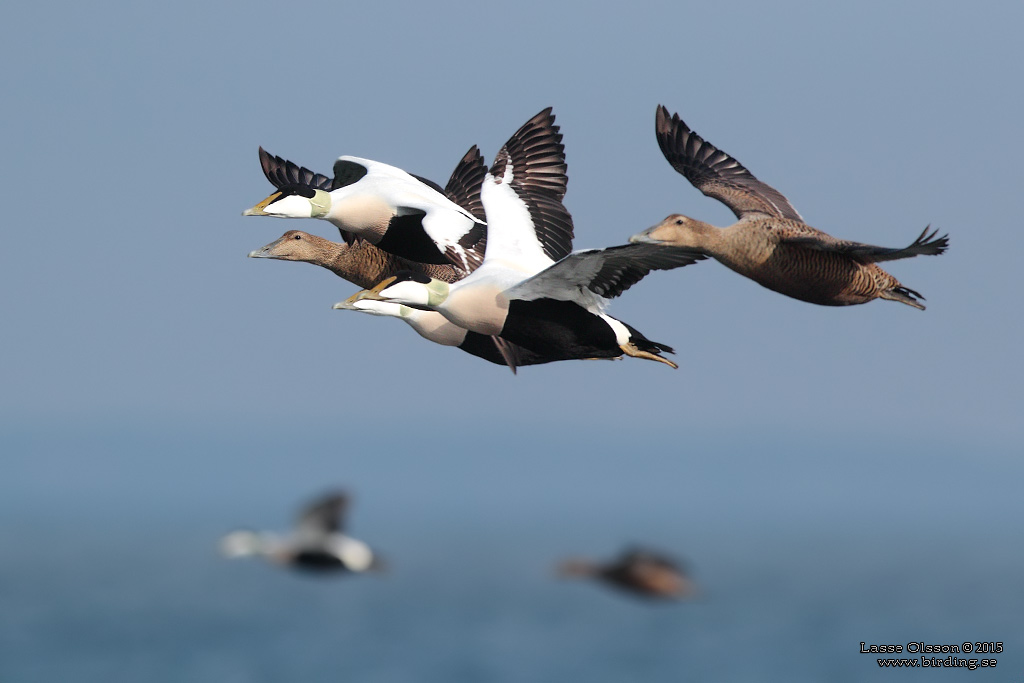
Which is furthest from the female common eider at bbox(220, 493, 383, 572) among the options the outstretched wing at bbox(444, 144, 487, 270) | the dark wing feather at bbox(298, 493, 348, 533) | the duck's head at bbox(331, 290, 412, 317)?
the outstretched wing at bbox(444, 144, 487, 270)

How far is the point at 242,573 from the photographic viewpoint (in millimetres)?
128250

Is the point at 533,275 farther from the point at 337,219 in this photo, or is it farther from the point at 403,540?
the point at 403,540

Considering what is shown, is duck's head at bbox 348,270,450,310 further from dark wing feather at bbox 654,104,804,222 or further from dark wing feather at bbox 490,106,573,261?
dark wing feather at bbox 654,104,804,222

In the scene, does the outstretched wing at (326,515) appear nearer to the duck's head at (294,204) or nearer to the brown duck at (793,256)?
the duck's head at (294,204)

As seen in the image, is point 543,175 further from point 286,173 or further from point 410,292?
point 286,173

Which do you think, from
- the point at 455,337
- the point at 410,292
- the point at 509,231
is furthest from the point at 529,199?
the point at 410,292

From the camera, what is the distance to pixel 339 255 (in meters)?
12.7

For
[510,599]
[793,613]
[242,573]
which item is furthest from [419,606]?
[242,573]

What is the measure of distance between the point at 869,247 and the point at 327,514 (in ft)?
14.8

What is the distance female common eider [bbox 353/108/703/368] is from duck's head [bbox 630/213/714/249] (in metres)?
0.37

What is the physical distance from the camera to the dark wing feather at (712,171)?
11.4 meters

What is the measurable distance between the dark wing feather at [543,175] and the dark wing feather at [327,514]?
2.41 metres

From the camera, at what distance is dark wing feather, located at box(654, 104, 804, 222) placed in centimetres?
1140

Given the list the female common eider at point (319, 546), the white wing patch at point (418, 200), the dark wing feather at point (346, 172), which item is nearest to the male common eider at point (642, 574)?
the female common eider at point (319, 546)
